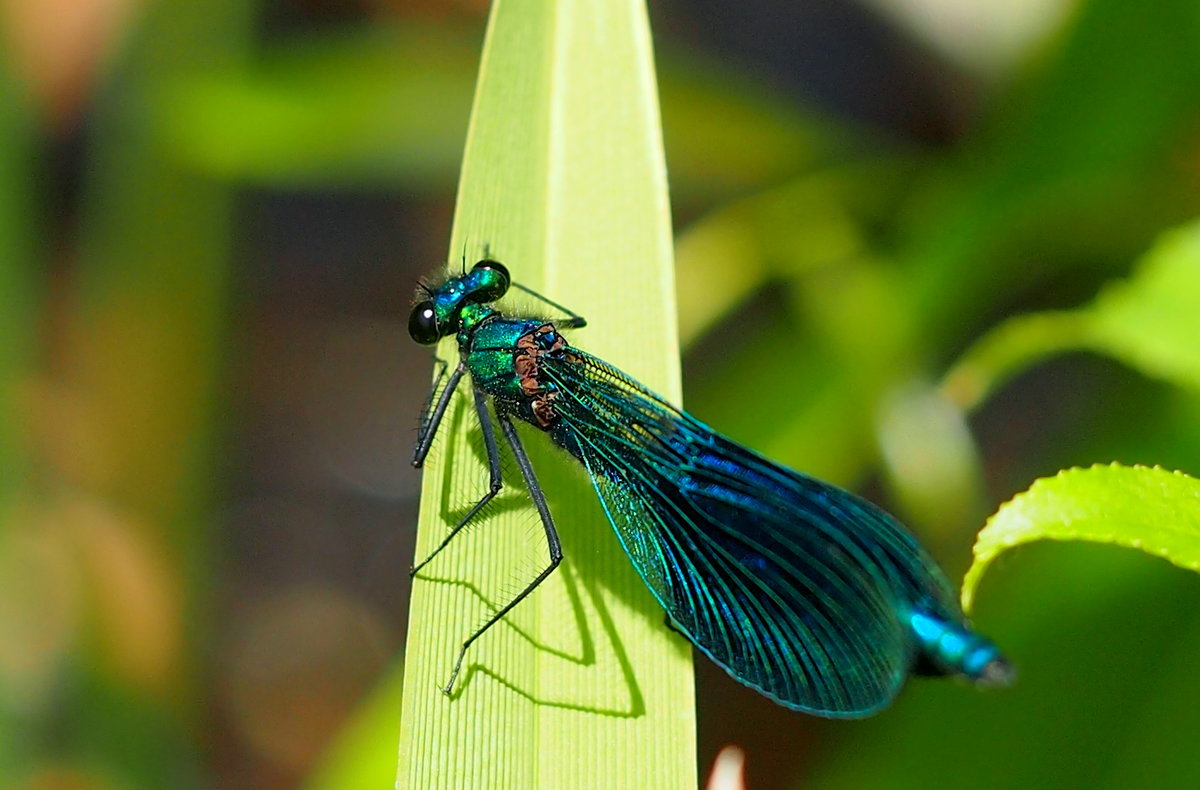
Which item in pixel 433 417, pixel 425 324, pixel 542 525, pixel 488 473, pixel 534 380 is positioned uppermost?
pixel 425 324

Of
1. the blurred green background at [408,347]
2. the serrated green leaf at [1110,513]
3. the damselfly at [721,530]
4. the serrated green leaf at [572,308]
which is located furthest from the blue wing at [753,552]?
the serrated green leaf at [1110,513]

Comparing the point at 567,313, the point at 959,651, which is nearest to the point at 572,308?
the point at 567,313

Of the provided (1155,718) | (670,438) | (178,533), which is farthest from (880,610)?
(178,533)

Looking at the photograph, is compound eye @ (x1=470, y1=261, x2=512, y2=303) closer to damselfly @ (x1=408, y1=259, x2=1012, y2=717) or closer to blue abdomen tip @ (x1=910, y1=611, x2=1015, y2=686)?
damselfly @ (x1=408, y1=259, x2=1012, y2=717)

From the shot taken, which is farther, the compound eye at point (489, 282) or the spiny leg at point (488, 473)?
the compound eye at point (489, 282)

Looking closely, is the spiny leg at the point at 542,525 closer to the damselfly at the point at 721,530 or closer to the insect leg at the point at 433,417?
the damselfly at the point at 721,530

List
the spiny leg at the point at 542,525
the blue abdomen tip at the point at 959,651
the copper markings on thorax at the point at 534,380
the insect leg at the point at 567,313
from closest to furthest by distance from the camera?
the spiny leg at the point at 542,525 < the blue abdomen tip at the point at 959,651 < the insect leg at the point at 567,313 < the copper markings on thorax at the point at 534,380

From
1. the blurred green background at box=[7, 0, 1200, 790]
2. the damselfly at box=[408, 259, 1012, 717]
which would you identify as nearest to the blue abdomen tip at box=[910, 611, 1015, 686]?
the damselfly at box=[408, 259, 1012, 717]

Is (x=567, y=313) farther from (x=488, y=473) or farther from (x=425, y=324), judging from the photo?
(x=425, y=324)
